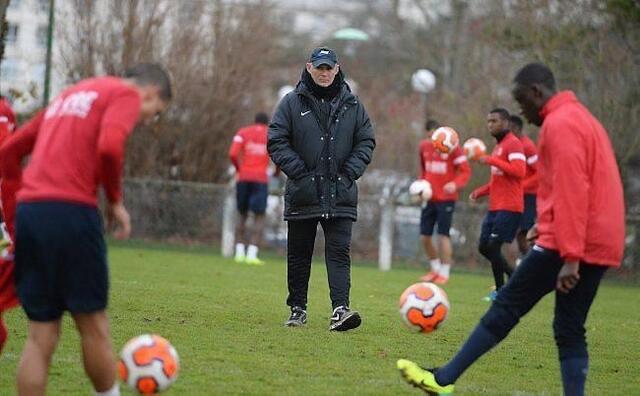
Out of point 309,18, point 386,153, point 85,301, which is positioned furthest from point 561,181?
point 309,18

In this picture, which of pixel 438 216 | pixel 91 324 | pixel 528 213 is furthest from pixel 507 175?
pixel 91 324

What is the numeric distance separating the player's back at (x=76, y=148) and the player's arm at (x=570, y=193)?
2.38 m

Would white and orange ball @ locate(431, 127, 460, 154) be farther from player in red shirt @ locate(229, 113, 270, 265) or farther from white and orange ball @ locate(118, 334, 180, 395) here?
white and orange ball @ locate(118, 334, 180, 395)

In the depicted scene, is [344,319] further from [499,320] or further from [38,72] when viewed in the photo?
[38,72]

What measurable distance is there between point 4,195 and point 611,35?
1873cm

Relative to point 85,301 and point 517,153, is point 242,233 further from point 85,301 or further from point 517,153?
point 85,301

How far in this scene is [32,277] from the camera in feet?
20.6

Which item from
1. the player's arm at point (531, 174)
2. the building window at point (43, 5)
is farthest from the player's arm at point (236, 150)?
the building window at point (43, 5)

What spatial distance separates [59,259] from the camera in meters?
6.20

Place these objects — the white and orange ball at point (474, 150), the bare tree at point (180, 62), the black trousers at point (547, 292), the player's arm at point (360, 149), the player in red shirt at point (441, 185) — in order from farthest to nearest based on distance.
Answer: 1. the bare tree at point (180, 62)
2. the player in red shirt at point (441, 185)
3. the white and orange ball at point (474, 150)
4. the player's arm at point (360, 149)
5. the black trousers at point (547, 292)

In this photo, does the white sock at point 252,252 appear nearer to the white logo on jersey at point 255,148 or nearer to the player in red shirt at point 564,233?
the white logo on jersey at point 255,148

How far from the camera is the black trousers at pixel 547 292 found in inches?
280

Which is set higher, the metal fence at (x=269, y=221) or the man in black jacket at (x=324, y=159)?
the man in black jacket at (x=324, y=159)

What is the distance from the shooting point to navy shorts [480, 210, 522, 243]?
15.3 m
